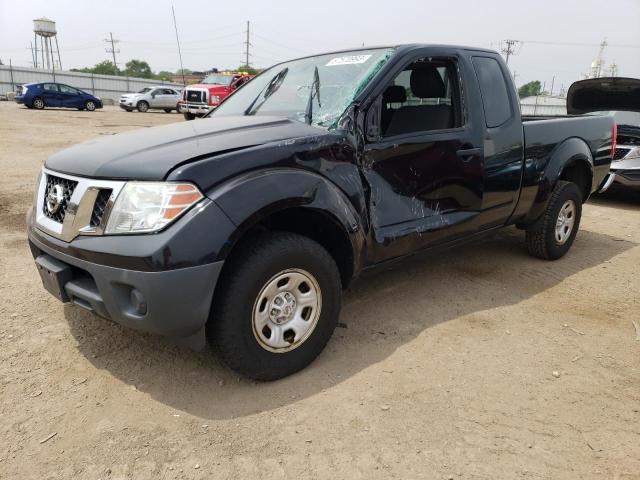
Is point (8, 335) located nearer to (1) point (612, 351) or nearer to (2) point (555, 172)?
(1) point (612, 351)

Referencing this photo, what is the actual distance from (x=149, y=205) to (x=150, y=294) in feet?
1.30

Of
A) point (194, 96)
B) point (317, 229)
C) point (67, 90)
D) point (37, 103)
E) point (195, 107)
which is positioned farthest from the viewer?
point (67, 90)

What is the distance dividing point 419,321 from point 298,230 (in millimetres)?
1169

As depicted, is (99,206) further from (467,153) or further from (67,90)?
(67,90)

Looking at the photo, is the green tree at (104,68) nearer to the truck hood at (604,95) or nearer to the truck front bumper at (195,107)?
the truck front bumper at (195,107)

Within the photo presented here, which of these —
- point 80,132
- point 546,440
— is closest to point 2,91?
point 80,132

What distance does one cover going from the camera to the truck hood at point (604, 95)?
8078mm

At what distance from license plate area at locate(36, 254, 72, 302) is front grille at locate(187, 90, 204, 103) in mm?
18566

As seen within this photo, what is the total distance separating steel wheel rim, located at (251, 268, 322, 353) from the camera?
8.43 feet

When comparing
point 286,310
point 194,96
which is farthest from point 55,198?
point 194,96

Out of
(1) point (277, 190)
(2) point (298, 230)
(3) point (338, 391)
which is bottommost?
(3) point (338, 391)

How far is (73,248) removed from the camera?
2.40 meters

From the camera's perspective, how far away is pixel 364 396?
263 cm

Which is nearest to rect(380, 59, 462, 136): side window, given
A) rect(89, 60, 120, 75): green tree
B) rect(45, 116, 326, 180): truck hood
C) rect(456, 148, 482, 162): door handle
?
rect(456, 148, 482, 162): door handle
